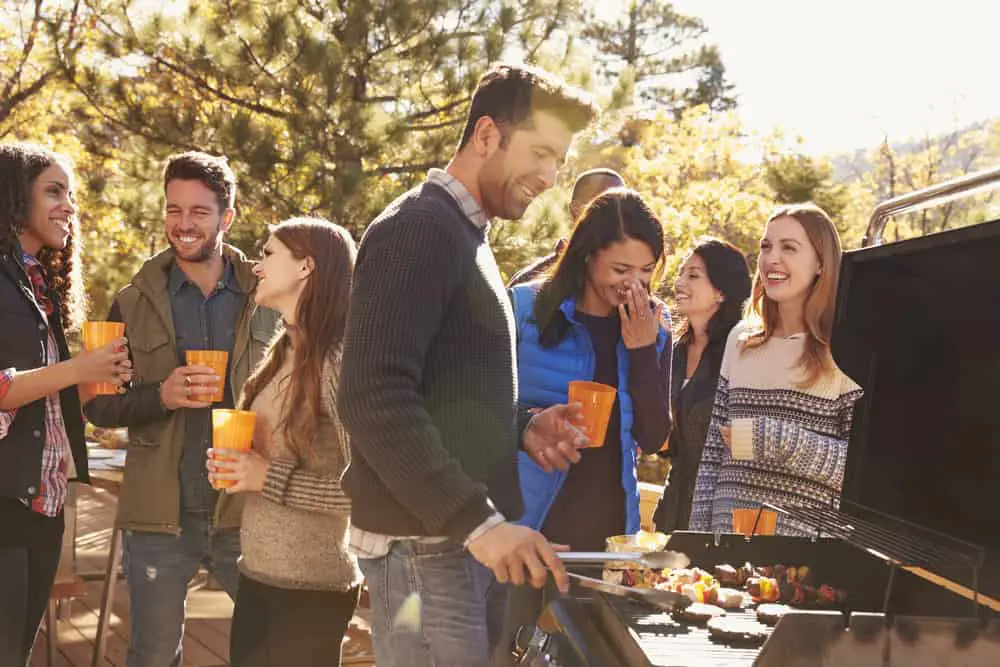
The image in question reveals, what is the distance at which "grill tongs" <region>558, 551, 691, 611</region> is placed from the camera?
164 centimetres

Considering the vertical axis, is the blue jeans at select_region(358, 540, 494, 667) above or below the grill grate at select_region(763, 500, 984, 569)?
below

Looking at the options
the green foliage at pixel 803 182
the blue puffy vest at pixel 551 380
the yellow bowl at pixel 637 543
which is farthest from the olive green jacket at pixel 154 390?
the green foliage at pixel 803 182

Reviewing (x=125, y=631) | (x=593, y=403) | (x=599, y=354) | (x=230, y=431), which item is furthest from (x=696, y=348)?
(x=125, y=631)

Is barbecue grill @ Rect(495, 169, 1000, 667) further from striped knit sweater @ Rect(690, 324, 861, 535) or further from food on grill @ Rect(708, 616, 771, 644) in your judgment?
striped knit sweater @ Rect(690, 324, 861, 535)

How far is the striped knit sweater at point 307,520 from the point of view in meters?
2.48

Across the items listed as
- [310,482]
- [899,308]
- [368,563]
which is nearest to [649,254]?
[899,308]

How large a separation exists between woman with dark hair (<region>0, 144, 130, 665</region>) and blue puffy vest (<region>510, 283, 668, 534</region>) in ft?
3.58

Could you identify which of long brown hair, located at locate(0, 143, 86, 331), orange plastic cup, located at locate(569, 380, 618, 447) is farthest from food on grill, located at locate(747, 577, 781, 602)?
long brown hair, located at locate(0, 143, 86, 331)

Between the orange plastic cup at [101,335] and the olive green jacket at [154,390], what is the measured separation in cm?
23

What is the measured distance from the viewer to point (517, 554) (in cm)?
165

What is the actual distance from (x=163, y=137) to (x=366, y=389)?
918cm

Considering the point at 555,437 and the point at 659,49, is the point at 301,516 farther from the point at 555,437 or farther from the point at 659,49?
the point at 659,49

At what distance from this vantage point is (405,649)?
1.83m

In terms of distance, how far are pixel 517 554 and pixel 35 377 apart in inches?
63.4
